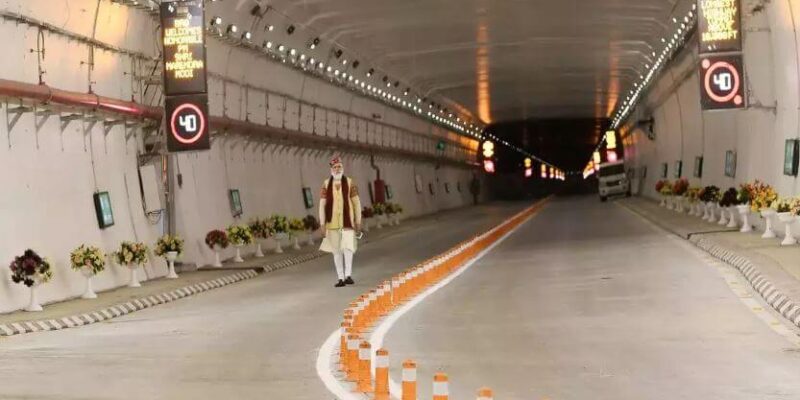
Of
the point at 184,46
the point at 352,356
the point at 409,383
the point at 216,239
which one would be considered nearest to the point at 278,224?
the point at 216,239

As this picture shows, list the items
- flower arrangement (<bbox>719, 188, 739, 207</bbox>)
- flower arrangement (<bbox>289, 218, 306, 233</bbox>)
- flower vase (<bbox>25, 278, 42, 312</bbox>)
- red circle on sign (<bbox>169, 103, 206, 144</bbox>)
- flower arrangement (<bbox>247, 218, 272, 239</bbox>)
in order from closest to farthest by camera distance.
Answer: flower vase (<bbox>25, 278, 42, 312</bbox>)
red circle on sign (<bbox>169, 103, 206, 144</bbox>)
flower arrangement (<bbox>719, 188, 739, 207</bbox>)
flower arrangement (<bbox>247, 218, 272, 239</bbox>)
flower arrangement (<bbox>289, 218, 306, 233</bbox>)

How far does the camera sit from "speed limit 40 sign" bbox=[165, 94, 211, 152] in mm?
29328

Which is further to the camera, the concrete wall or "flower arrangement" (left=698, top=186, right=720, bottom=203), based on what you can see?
"flower arrangement" (left=698, top=186, right=720, bottom=203)

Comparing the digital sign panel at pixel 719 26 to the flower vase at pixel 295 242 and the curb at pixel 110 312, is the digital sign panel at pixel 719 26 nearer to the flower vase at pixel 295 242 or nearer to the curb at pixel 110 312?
the curb at pixel 110 312

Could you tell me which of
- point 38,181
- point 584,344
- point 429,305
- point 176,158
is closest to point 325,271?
point 176,158

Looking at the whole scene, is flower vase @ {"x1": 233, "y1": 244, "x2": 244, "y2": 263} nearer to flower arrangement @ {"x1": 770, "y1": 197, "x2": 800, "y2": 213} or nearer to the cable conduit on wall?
the cable conduit on wall

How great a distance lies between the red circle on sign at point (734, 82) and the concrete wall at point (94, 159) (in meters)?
12.4

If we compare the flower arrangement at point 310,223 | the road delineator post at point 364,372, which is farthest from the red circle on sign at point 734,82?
the road delineator post at point 364,372

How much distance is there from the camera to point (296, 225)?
42875 mm

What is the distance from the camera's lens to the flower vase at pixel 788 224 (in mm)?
28191

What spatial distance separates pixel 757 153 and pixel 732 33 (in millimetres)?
6981

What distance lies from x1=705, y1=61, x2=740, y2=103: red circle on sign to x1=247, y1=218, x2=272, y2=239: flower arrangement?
44.1ft

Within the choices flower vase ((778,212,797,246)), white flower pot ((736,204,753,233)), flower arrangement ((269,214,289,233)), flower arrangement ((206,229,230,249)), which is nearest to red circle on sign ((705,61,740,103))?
flower vase ((778,212,797,246))

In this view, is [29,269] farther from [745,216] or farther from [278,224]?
[745,216]
